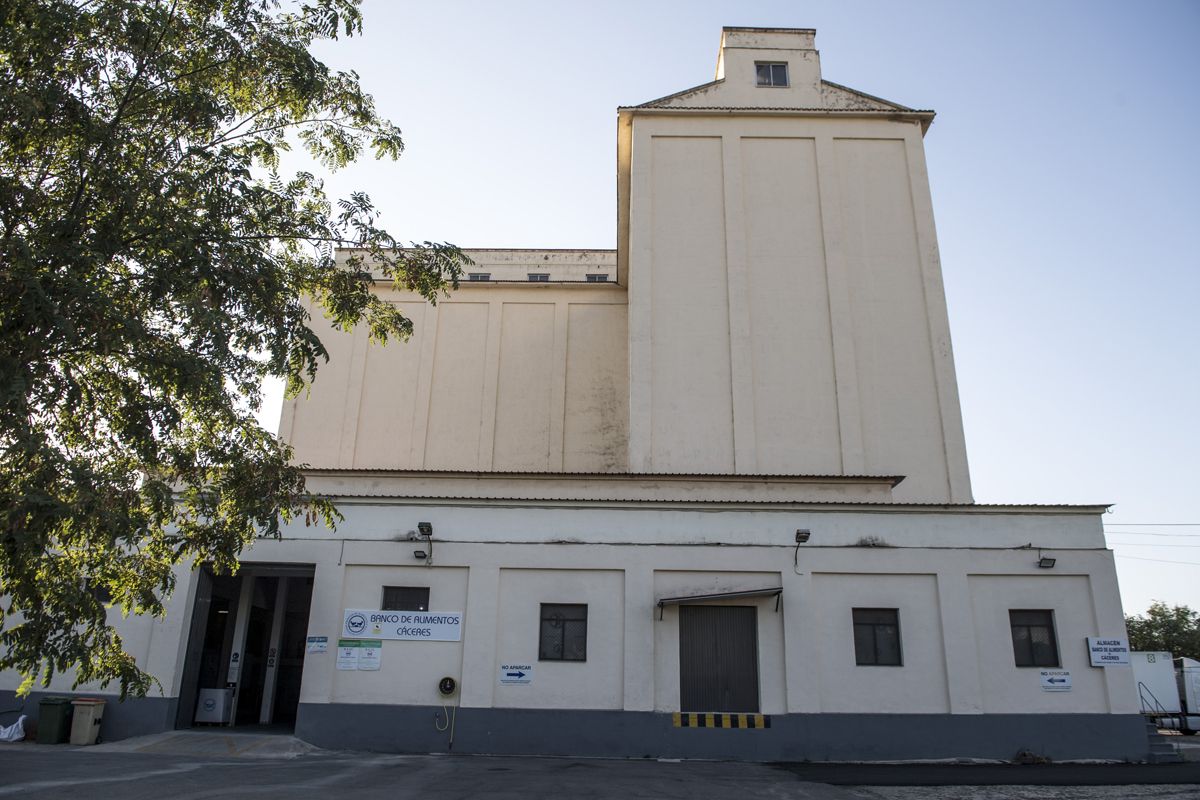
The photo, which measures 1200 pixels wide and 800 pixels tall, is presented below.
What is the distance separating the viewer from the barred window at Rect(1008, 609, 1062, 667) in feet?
49.9

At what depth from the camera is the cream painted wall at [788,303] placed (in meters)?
20.1

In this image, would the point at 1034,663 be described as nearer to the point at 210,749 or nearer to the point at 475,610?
the point at 475,610

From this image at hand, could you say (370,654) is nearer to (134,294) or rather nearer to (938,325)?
(134,294)

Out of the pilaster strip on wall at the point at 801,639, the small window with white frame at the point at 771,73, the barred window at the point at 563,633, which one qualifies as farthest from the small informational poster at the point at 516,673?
the small window with white frame at the point at 771,73

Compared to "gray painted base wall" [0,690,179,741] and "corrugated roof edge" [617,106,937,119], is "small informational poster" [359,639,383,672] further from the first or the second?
"corrugated roof edge" [617,106,937,119]

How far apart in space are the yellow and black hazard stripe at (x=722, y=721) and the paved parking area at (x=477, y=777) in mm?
720

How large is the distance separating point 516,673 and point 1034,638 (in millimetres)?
9747

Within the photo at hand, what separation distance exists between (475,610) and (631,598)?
2.92 m

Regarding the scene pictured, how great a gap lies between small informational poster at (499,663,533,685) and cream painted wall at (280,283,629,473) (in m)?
10.3

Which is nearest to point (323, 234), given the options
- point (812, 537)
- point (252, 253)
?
point (252, 253)

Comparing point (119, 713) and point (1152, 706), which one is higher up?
point (119, 713)

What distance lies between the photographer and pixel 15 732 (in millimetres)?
14375

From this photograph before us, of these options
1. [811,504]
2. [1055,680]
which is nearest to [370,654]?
[811,504]

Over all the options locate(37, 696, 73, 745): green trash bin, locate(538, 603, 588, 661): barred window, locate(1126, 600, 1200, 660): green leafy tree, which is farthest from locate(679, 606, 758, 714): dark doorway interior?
locate(1126, 600, 1200, 660): green leafy tree
